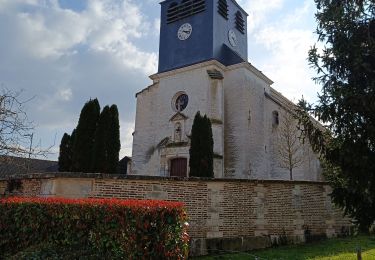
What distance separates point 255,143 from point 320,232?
31.0 ft

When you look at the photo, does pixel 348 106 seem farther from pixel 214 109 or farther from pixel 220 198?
pixel 214 109

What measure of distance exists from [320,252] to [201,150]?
8.21 meters

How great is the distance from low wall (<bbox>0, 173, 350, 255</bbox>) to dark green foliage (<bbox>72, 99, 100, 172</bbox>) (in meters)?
4.24

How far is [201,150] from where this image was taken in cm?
1588

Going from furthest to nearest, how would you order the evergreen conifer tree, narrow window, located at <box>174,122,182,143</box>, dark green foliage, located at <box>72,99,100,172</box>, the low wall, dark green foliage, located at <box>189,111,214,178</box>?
1. narrow window, located at <box>174,122,182,143</box>
2. dark green foliage, located at <box>189,111,214,178</box>
3. dark green foliage, located at <box>72,99,100,172</box>
4. the evergreen conifer tree
5. the low wall

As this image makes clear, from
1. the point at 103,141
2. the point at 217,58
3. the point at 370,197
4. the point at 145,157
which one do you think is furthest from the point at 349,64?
the point at 145,157

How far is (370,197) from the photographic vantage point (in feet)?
21.1

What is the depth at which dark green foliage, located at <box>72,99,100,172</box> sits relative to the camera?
44.7ft

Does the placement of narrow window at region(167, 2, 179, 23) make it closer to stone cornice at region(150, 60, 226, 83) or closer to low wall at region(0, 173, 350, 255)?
stone cornice at region(150, 60, 226, 83)

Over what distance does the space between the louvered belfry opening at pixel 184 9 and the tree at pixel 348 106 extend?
1563cm

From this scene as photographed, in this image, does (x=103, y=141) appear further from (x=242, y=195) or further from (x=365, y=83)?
(x=365, y=83)

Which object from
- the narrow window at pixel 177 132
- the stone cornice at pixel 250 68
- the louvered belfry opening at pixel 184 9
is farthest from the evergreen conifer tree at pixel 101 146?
the louvered belfry opening at pixel 184 9

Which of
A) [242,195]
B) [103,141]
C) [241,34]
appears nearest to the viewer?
[242,195]

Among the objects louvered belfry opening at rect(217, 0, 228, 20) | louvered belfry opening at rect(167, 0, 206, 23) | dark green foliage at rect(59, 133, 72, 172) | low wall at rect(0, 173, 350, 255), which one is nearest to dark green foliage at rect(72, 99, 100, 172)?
dark green foliage at rect(59, 133, 72, 172)
